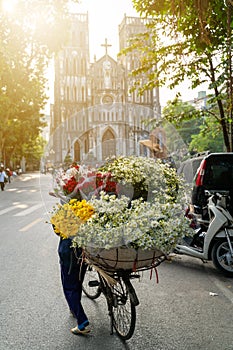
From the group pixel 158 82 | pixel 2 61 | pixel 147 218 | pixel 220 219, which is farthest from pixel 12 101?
pixel 147 218

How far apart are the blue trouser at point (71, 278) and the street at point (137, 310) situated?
9.3 inches

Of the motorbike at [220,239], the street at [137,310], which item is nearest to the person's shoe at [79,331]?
the street at [137,310]

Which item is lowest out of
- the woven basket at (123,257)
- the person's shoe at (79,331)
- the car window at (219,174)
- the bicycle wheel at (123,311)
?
the person's shoe at (79,331)

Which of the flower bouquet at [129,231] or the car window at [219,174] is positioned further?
the car window at [219,174]

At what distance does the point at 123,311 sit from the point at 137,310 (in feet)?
2.87

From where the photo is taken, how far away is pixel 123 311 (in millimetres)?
3998

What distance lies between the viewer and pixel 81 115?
14.6ft

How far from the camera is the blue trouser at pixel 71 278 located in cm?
414

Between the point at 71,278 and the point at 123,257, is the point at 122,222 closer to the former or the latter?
the point at 123,257

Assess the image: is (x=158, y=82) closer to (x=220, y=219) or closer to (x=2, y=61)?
(x=220, y=219)

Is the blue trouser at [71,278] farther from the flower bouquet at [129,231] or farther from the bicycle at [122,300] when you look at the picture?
the flower bouquet at [129,231]

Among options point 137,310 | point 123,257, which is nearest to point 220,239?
point 137,310

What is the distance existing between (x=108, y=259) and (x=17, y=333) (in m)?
1.27

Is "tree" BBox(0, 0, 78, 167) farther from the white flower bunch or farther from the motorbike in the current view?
the white flower bunch
